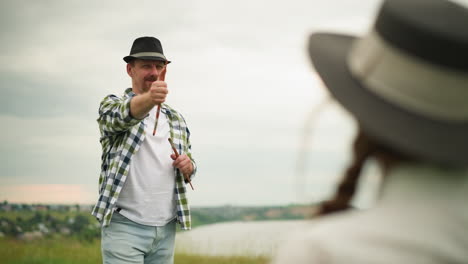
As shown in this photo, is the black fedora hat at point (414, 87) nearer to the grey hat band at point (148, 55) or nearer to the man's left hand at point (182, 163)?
the man's left hand at point (182, 163)

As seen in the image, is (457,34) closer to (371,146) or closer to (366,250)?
(371,146)

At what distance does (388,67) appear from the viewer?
1110mm

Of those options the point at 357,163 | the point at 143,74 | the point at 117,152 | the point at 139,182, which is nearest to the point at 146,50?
the point at 143,74

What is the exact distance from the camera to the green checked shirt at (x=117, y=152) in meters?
3.64

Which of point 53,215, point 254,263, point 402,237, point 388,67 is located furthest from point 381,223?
point 53,215

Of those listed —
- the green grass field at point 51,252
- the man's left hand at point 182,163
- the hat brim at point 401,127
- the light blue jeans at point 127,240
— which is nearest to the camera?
the hat brim at point 401,127

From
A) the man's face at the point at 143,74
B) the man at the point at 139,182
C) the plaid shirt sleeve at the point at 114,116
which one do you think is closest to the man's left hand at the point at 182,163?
the man at the point at 139,182

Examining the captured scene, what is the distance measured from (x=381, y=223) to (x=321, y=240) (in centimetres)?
11

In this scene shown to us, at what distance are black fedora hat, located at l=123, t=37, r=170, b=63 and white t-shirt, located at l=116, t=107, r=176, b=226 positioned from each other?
470mm

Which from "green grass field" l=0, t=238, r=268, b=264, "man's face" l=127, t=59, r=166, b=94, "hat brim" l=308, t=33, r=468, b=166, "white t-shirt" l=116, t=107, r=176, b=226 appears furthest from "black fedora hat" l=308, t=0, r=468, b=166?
"green grass field" l=0, t=238, r=268, b=264

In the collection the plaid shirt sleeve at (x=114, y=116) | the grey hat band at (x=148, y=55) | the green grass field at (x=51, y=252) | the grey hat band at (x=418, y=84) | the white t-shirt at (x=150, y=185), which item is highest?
the grey hat band at (x=418, y=84)

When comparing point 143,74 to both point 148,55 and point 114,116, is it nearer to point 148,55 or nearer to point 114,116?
point 148,55

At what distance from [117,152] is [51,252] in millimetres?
3829

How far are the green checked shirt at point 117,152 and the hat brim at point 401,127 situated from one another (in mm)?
2529
